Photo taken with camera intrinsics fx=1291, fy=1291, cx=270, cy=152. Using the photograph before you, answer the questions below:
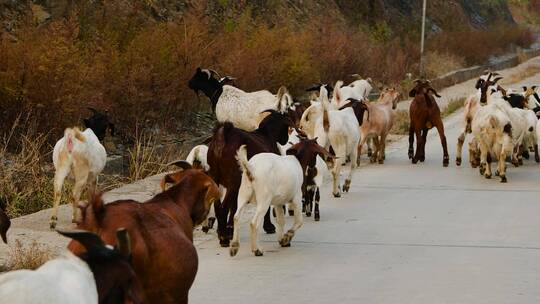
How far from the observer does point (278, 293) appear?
1091 cm

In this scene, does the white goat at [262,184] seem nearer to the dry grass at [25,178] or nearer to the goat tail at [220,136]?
the goat tail at [220,136]

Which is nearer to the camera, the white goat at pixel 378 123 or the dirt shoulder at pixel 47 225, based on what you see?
the dirt shoulder at pixel 47 225

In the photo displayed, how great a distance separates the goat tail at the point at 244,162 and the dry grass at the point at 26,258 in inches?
79.2

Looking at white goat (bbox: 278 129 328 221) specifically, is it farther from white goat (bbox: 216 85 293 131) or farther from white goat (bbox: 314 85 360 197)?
white goat (bbox: 216 85 293 131)

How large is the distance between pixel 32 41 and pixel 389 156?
21.5 feet

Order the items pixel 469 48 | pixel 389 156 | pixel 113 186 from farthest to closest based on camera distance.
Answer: pixel 469 48 < pixel 389 156 < pixel 113 186

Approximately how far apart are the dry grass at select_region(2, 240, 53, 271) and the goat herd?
965 millimetres

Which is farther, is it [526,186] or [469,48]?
[469,48]

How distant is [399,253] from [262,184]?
1603 millimetres

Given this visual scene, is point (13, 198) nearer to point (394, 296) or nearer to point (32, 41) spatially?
point (32, 41)

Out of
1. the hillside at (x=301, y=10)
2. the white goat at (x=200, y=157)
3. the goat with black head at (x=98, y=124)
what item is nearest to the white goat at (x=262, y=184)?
the white goat at (x=200, y=157)

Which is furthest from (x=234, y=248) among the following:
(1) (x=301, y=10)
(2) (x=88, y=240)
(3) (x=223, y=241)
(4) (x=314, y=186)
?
(1) (x=301, y=10)

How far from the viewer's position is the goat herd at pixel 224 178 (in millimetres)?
6625

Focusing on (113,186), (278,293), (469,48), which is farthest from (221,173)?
(469,48)
